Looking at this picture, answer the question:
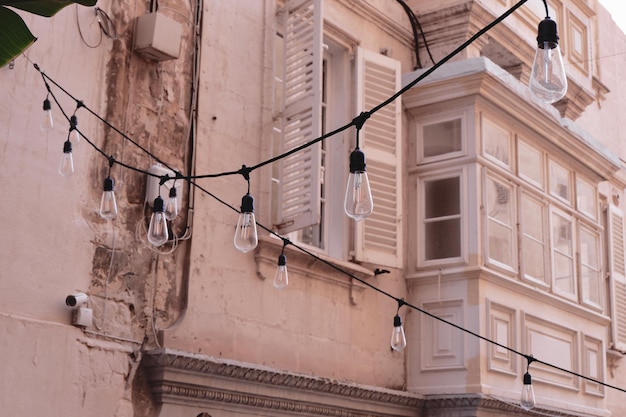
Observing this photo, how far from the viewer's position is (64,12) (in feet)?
26.0

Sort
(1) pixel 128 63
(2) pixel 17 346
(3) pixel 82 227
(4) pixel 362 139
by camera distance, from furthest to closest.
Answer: (4) pixel 362 139
(1) pixel 128 63
(3) pixel 82 227
(2) pixel 17 346

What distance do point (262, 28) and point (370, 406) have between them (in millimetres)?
3556

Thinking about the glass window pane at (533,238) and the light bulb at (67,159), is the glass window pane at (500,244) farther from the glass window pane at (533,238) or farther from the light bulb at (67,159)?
the light bulb at (67,159)

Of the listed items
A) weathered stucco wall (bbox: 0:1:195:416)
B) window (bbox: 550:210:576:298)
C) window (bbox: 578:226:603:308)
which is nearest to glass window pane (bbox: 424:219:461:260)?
window (bbox: 550:210:576:298)

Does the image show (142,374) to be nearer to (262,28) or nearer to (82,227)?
(82,227)

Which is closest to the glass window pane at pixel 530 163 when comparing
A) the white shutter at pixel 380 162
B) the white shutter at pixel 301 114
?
the white shutter at pixel 380 162

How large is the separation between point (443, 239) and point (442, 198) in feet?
1.39

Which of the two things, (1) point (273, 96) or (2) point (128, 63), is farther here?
(1) point (273, 96)

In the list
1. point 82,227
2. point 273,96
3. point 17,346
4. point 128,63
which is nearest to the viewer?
point 17,346

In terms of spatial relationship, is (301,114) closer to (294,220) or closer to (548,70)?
(294,220)

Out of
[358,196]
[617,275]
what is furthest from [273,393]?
[617,275]

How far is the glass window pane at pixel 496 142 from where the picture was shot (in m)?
11.2

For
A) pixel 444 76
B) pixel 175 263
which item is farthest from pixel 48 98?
pixel 444 76

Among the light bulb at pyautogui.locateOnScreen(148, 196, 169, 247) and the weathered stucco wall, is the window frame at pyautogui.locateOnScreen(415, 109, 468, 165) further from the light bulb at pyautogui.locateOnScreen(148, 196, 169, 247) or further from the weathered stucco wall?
the light bulb at pyautogui.locateOnScreen(148, 196, 169, 247)
